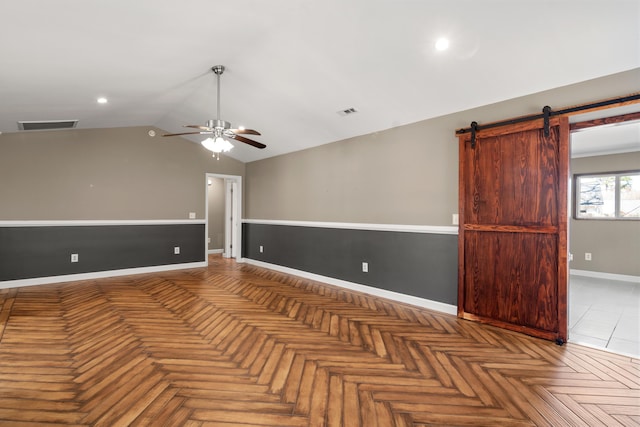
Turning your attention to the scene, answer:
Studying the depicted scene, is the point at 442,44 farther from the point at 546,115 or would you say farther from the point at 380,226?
the point at 380,226

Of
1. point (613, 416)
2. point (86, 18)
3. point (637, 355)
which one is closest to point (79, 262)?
point (86, 18)

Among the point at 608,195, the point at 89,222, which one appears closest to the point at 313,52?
the point at 89,222

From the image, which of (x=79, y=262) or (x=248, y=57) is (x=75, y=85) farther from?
(x=79, y=262)

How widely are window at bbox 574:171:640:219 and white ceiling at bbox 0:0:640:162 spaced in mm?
4121

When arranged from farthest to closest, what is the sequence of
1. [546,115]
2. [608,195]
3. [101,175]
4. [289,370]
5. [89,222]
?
[608,195] → [101,175] → [89,222] → [546,115] → [289,370]

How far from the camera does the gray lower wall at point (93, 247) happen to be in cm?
456

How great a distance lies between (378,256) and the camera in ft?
13.9

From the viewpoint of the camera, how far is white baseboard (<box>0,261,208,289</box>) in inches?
179

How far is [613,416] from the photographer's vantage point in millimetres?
1771

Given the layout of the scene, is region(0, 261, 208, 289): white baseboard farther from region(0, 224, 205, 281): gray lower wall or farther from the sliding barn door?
the sliding barn door

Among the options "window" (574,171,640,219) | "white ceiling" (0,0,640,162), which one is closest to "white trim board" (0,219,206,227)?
"white ceiling" (0,0,640,162)

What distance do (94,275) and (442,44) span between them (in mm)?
5967

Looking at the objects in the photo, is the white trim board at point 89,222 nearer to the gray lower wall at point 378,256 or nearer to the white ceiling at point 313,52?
the white ceiling at point 313,52

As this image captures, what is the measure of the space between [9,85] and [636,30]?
16.8ft
